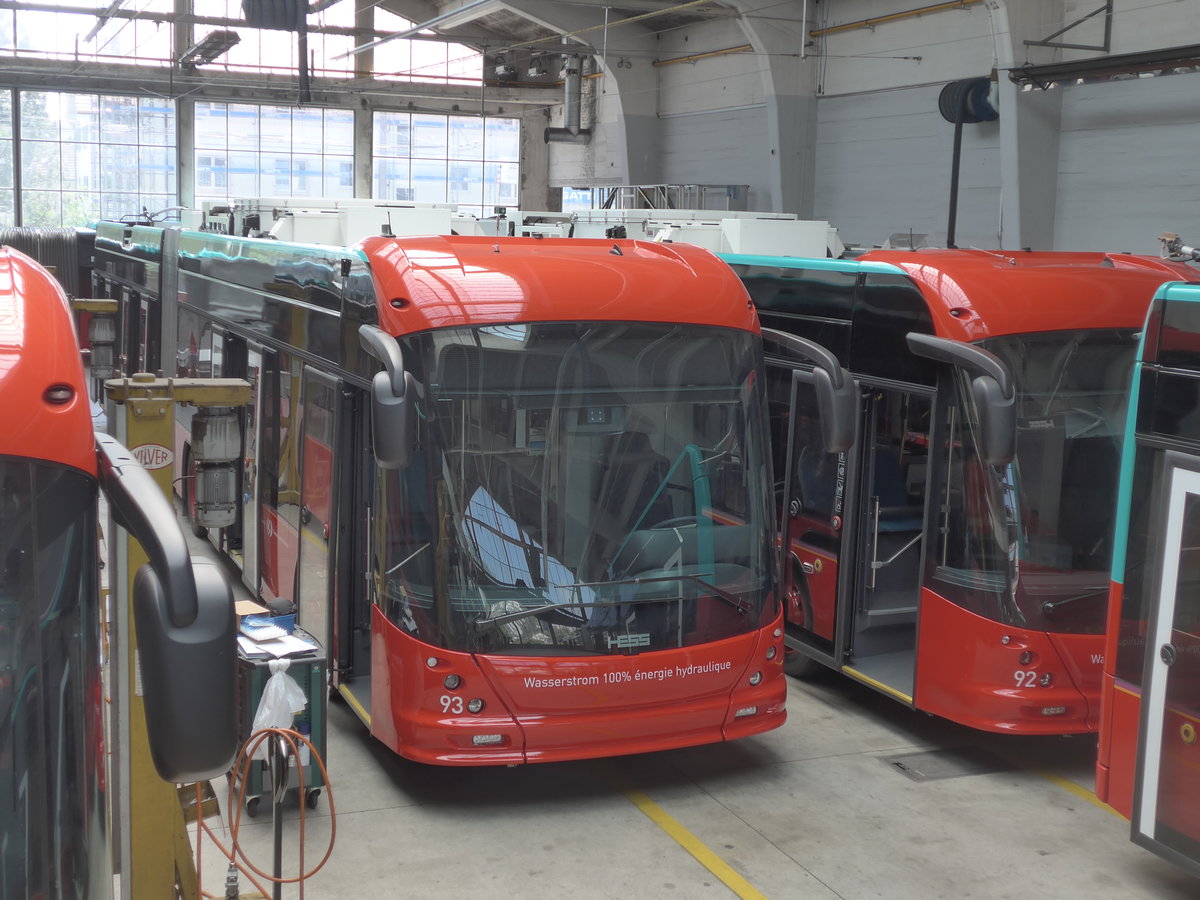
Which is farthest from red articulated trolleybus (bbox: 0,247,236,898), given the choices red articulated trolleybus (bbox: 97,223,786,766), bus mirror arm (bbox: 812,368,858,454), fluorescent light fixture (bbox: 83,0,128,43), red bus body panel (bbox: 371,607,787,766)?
fluorescent light fixture (bbox: 83,0,128,43)

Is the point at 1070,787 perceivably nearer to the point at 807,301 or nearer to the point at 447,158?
the point at 807,301

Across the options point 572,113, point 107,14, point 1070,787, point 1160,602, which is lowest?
point 1070,787

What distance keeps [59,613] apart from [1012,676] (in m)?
5.65

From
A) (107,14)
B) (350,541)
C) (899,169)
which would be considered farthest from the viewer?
(107,14)

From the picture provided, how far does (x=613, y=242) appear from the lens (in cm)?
779

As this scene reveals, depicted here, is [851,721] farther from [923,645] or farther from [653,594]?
[653,594]

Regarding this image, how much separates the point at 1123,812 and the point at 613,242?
161 inches

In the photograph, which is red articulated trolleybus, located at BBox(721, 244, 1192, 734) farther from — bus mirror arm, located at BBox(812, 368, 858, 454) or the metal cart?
the metal cart

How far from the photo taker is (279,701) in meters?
6.30

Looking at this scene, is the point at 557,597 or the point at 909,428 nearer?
the point at 557,597

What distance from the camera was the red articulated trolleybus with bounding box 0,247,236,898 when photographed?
247cm

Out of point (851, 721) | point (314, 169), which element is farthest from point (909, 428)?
point (314, 169)

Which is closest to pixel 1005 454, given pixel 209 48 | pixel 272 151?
pixel 209 48

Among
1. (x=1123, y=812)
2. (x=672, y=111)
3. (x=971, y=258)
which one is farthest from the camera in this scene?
(x=672, y=111)
